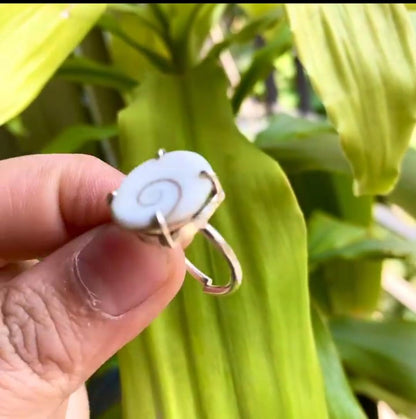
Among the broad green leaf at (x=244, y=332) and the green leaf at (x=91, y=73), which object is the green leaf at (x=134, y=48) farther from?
the broad green leaf at (x=244, y=332)

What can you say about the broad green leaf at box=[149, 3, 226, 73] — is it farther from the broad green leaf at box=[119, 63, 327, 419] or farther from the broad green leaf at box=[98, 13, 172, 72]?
the broad green leaf at box=[119, 63, 327, 419]

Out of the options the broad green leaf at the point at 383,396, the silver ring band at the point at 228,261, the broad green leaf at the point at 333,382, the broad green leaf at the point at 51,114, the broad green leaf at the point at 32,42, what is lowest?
the broad green leaf at the point at 383,396

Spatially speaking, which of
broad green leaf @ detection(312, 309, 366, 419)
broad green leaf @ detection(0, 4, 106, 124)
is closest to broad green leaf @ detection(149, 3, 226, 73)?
broad green leaf @ detection(0, 4, 106, 124)

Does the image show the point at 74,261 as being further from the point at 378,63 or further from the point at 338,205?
the point at 338,205

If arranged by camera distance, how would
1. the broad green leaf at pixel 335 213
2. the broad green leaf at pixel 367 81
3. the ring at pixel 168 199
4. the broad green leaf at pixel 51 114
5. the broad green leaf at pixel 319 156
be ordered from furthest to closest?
the broad green leaf at pixel 51 114 < the broad green leaf at pixel 335 213 < the broad green leaf at pixel 319 156 < the broad green leaf at pixel 367 81 < the ring at pixel 168 199

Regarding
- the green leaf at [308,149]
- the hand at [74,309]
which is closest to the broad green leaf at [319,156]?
the green leaf at [308,149]

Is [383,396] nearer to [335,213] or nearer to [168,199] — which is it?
[335,213]
